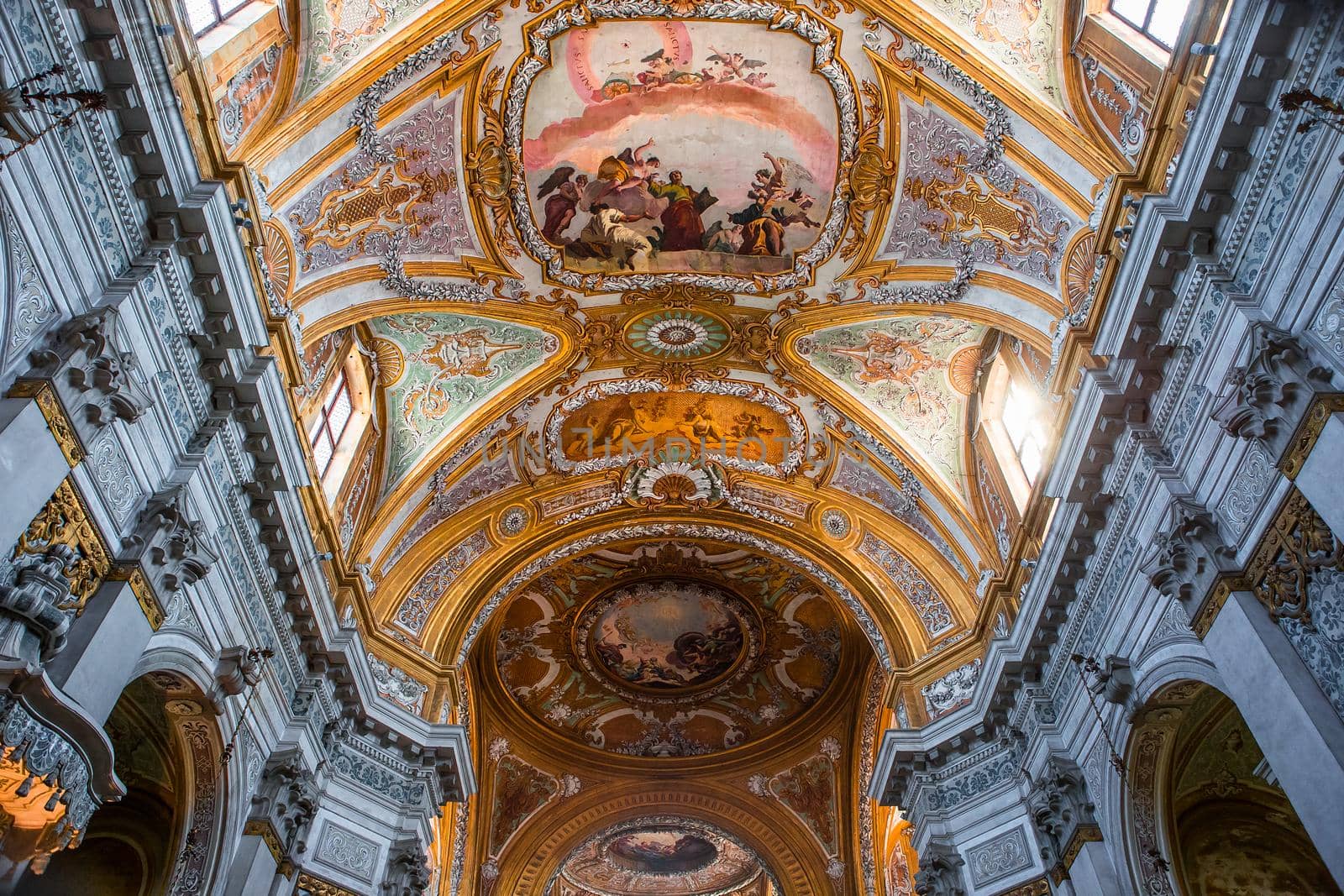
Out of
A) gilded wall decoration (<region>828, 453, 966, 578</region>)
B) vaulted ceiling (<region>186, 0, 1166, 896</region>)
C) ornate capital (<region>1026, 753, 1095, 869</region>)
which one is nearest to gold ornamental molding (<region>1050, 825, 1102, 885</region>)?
ornate capital (<region>1026, 753, 1095, 869</region>)

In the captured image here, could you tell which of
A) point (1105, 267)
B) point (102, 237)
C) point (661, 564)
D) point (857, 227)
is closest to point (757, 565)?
point (661, 564)

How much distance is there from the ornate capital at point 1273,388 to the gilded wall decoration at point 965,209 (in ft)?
11.7

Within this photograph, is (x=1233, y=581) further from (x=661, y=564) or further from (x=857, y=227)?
(x=661, y=564)

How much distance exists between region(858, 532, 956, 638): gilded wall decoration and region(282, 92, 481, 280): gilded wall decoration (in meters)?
8.19

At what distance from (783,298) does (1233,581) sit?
7578mm

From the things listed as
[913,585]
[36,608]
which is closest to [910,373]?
[913,585]

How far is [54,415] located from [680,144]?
834 centimetres

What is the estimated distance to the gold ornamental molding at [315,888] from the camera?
10.9 metres

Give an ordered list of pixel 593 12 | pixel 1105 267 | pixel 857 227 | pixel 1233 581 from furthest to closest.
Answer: pixel 857 227
pixel 593 12
pixel 1105 267
pixel 1233 581

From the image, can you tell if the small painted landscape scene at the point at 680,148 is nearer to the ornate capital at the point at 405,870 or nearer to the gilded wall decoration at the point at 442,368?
the gilded wall decoration at the point at 442,368

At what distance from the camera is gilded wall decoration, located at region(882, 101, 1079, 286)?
11484mm

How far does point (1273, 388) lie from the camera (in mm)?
7598

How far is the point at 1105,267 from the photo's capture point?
32.0 feet

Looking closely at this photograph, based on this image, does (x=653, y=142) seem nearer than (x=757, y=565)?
Yes
